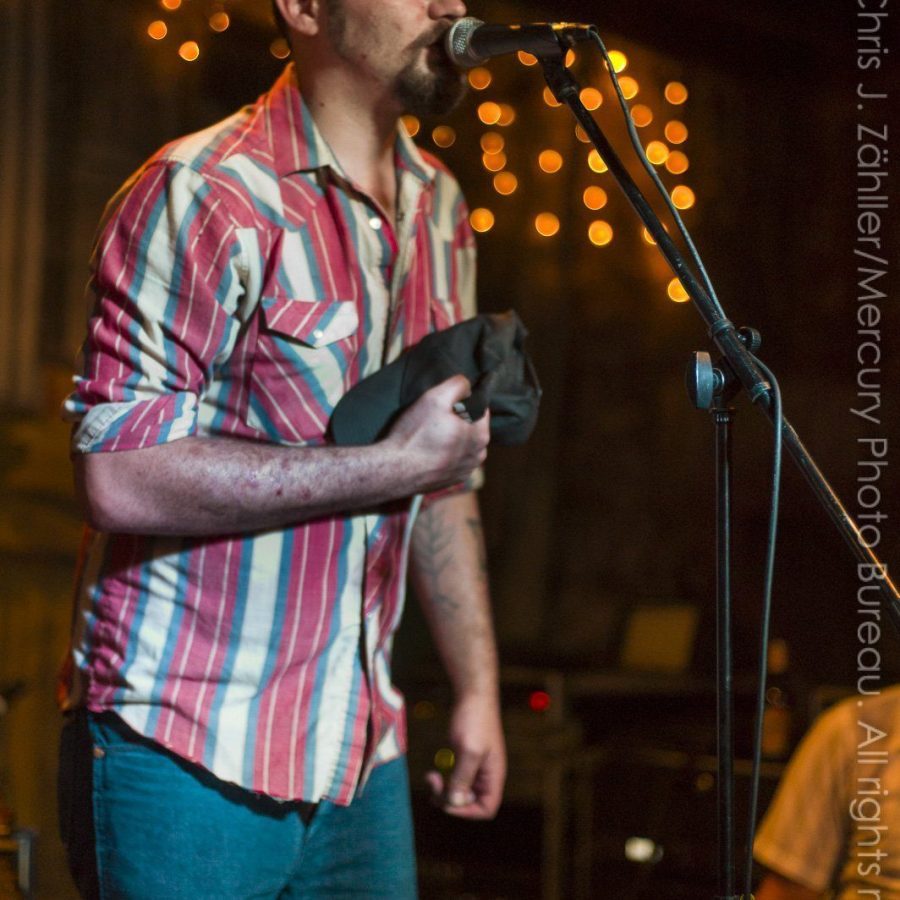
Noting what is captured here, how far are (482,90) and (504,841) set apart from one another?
2.74 metres

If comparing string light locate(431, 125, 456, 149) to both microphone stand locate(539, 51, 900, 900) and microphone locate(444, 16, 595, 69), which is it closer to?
microphone locate(444, 16, 595, 69)

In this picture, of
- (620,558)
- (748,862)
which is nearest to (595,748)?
(620,558)

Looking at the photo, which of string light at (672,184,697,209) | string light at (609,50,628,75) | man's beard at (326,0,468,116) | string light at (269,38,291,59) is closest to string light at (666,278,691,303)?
string light at (672,184,697,209)

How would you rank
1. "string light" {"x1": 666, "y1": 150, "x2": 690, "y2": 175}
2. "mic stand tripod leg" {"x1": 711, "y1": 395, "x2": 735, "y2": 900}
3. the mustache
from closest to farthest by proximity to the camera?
"mic stand tripod leg" {"x1": 711, "y1": 395, "x2": 735, "y2": 900} → the mustache → "string light" {"x1": 666, "y1": 150, "x2": 690, "y2": 175}

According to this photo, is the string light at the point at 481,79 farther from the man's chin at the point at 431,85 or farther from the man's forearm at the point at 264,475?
the man's forearm at the point at 264,475

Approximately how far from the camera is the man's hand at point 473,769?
1.72m

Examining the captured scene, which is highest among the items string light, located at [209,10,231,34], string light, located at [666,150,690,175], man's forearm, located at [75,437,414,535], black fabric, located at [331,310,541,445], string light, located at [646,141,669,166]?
string light, located at [209,10,231,34]

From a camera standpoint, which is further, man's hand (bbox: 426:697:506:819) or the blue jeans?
man's hand (bbox: 426:697:506:819)

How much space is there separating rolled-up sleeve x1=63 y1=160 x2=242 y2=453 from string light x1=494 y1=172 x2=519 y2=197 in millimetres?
3523

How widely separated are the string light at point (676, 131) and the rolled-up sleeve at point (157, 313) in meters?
3.75

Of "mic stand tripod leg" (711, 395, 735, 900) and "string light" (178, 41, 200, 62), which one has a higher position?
"string light" (178, 41, 200, 62)

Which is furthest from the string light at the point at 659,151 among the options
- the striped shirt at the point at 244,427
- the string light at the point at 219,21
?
the striped shirt at the point at 244,427

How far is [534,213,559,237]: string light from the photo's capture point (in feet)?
16.1

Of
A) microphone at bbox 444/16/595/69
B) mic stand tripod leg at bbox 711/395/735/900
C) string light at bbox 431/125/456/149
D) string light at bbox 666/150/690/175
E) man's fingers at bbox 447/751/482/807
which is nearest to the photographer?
mic stand tripod leg at bbox 711/395/735/900
